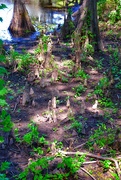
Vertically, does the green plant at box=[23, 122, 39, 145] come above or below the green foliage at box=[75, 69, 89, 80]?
below

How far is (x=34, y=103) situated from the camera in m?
5.22

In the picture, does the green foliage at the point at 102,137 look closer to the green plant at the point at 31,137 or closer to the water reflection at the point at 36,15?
the green plant at the point at 31,137

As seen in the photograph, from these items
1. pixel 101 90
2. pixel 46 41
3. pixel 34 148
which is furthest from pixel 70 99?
pixel 46 41

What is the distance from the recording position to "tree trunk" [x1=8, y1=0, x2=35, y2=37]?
10891 millimetres

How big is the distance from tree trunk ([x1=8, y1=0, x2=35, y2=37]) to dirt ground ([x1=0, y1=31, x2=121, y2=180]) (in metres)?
4.46

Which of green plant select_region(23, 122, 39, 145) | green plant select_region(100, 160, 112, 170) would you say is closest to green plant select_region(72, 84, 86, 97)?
green plant select_region(23, 122, 39, 145)

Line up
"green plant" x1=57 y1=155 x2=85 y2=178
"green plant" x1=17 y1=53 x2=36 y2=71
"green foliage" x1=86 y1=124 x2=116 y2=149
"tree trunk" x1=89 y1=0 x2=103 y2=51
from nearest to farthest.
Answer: "green plant" x1=57 y1=155 x2=85 y2=178
"green foliage" x1=86 y1=124 x2=116 y2=149
"green plant" x1=17 y1=53 x2=36 y2=71
"tree trunk" x1=89 y1=0 x2=103 y2=51

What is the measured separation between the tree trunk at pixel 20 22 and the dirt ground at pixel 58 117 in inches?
176

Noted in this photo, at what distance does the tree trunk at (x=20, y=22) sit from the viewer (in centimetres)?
1089

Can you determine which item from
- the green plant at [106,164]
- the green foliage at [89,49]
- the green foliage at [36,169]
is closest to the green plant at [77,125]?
the green plant at [106,164]

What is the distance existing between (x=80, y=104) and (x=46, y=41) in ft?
10.9

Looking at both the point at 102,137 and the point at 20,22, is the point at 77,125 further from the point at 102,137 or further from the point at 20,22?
the point at 20,22

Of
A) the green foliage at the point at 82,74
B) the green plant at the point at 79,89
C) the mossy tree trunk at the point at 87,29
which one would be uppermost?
the mossy tree trunk at the point at 87,29

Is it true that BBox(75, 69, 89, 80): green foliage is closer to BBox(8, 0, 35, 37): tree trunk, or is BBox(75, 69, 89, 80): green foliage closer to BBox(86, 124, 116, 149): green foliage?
BBox(86, 124, 116, 149): green foliage
